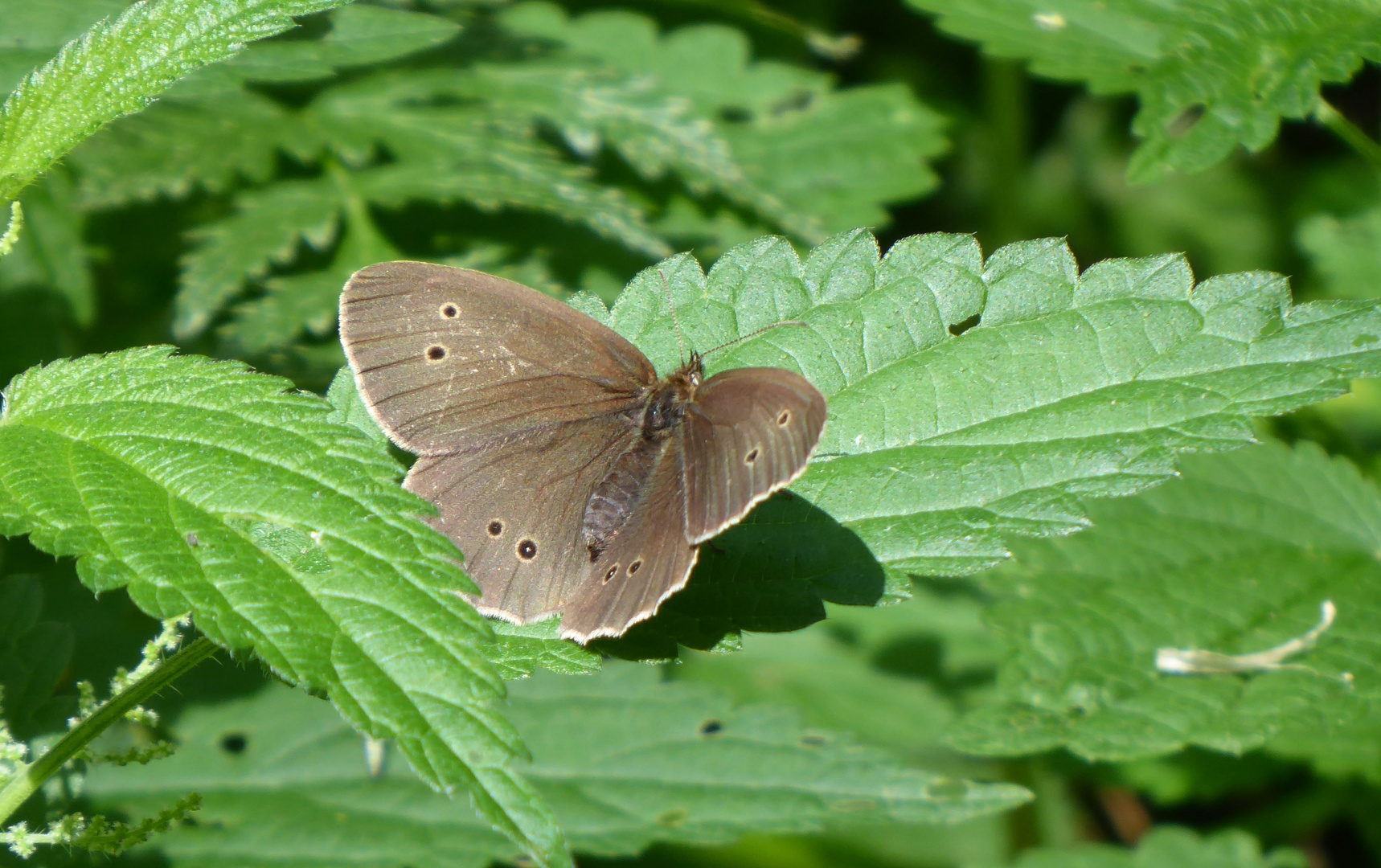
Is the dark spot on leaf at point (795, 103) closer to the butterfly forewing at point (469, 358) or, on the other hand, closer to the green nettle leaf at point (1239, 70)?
the green nettle leaf at point (1239, 70)

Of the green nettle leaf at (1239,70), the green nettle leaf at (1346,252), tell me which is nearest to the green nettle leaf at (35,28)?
the green nettle leaf at (1239,70)

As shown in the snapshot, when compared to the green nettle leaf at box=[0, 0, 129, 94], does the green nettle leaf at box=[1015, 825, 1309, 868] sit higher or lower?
lower

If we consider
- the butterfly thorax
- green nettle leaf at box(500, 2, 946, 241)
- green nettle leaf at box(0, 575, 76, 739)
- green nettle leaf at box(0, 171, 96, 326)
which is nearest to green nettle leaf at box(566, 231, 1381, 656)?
the butterfly thorax

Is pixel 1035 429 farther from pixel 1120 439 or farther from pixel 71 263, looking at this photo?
pixel 71 263

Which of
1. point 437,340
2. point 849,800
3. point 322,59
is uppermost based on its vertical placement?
point 322,59

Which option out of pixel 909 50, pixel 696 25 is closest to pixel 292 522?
pixel 696 25

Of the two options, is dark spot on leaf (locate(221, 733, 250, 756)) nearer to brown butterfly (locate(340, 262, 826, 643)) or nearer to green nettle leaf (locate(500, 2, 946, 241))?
brown butterfly (locate(340, 262, 826, 643))
